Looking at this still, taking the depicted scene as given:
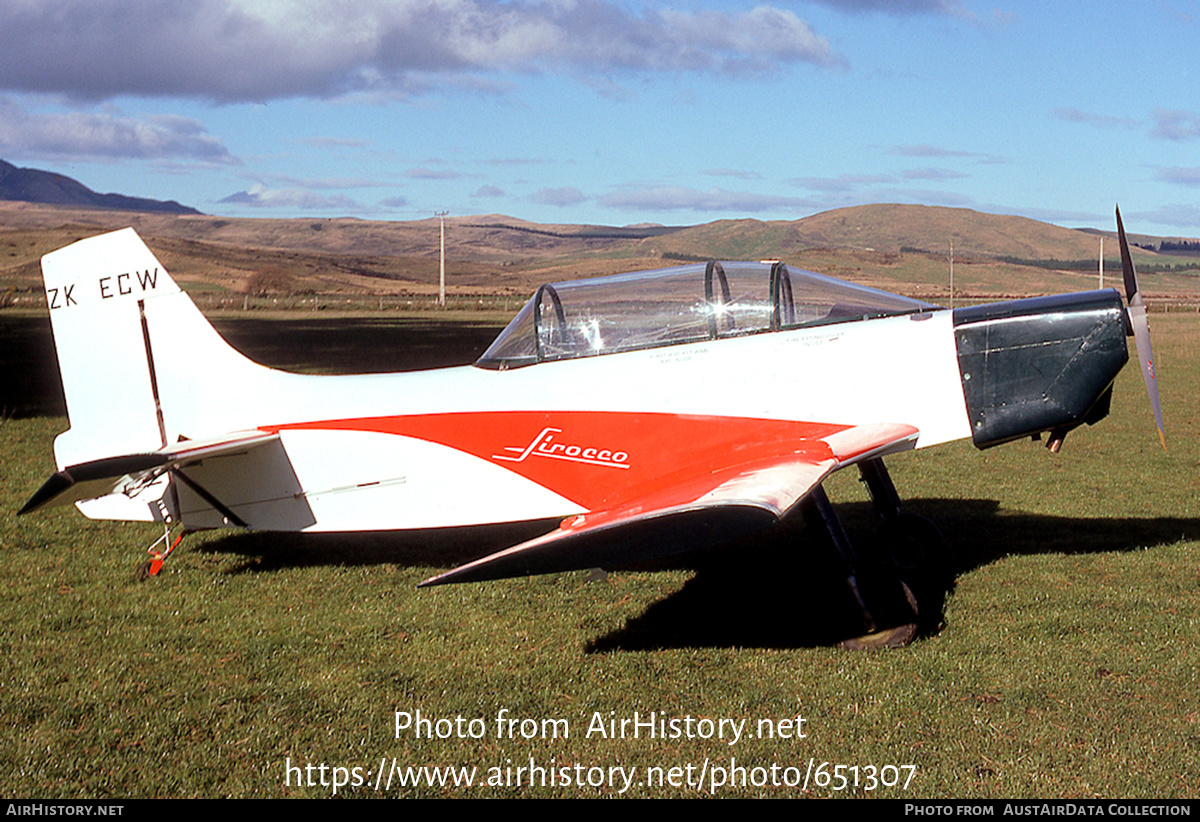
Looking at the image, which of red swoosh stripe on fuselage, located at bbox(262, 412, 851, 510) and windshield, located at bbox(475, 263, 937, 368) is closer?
red swoosh stripe on fuselage, located at bbox(262, 412, 851, 510)

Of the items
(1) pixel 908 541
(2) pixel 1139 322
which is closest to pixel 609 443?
(1) pixel 908 541

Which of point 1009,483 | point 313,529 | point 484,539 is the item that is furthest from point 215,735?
point 1009,483

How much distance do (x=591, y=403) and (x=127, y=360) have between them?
3.69 meters

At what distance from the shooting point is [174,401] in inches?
279

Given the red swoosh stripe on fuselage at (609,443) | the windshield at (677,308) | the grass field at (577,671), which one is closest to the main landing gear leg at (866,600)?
the grass field at (577,671)

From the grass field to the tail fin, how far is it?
1.13 m

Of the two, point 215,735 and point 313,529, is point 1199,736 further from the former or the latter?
point 313,529

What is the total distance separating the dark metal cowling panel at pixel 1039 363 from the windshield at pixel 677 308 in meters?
0.55

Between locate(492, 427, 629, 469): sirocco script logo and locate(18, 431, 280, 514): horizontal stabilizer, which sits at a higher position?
locate(18, 431, 280, 514): horizontal stabilizer

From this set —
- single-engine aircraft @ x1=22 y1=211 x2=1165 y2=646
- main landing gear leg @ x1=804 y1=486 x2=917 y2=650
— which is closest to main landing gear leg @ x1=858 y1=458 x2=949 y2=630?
single-engine aircraft @ x1=22 y1=211 x2=1165 y2=646

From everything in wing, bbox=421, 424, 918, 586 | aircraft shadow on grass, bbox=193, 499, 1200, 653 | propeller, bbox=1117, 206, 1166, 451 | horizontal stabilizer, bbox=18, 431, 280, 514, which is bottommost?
aircraft shadow on grass, bbox=193, 499, 1200, 653

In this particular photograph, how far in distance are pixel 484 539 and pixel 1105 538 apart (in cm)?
566

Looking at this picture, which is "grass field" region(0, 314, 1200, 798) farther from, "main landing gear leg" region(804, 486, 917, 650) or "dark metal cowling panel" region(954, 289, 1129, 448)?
"dark metal cowling panel" region(954, 289, 1129, 448)

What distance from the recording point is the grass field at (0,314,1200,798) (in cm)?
433
